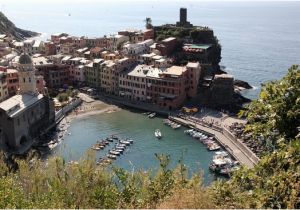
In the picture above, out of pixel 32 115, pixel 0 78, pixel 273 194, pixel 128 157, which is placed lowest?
pixel 128 157

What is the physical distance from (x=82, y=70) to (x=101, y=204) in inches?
2146

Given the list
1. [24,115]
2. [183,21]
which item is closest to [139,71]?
[24,115]

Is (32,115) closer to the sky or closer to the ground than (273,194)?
closer to the ground

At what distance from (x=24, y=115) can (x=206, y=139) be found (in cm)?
2009

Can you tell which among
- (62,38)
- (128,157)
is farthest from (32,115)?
(62,38)

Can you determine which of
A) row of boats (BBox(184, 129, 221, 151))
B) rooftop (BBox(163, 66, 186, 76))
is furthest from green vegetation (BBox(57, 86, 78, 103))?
row of boats (BBox(184, 129, 221, 151))

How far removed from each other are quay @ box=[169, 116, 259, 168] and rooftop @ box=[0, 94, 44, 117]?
57.8ft

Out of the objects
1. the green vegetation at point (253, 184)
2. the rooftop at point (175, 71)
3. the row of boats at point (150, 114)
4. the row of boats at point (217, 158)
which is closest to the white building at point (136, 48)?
the rooftop at point (175, 71)

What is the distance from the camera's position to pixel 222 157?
43.0m

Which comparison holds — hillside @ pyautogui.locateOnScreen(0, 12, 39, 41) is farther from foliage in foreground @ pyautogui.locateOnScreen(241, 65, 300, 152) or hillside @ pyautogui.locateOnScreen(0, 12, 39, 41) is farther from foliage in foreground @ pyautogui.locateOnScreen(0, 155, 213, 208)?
foliage in foreground @ pyautogui.locateOnScreen(241, 65, 300, 152)

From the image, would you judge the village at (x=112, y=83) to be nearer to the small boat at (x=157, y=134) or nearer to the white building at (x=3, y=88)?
the white building at (x=3, y=88)

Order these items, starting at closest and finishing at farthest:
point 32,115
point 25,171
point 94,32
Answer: point 25,171, point 32,115, point 94,32

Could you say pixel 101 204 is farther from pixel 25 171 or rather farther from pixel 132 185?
pixel 25 171

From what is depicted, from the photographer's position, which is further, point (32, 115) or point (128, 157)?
point (32, 115)
